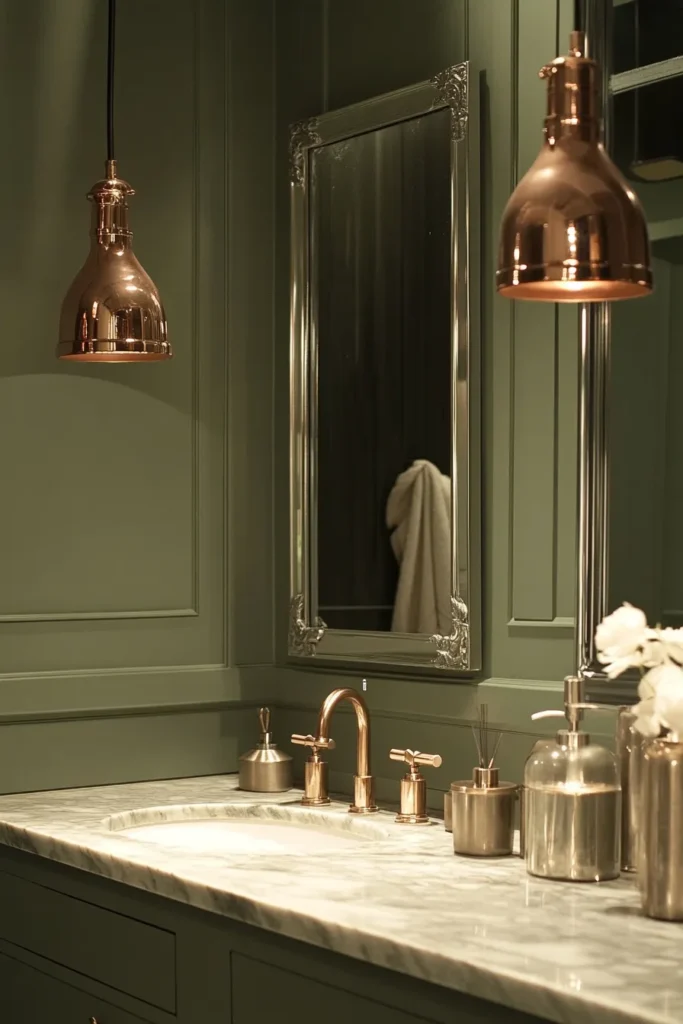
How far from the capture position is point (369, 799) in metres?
2.44

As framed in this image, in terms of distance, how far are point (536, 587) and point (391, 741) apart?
0.45 m

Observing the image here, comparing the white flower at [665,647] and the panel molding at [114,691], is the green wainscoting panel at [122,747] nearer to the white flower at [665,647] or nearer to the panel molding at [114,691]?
the panel molding at [114,691]

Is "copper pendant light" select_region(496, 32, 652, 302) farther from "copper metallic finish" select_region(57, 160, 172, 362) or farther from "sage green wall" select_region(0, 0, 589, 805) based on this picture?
"copper metallic finish" select_region(57, 160, 172, 362)

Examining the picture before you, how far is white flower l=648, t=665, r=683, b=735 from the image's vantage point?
164 centimetres

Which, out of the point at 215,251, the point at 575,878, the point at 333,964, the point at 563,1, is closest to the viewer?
the point at 333,964

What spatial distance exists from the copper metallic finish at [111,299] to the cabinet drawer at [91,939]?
846mm

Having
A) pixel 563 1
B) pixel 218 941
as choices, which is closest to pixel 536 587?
pixel 218 941

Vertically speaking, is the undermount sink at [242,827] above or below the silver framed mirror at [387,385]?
below

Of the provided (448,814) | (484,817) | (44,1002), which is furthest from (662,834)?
(44,1002)

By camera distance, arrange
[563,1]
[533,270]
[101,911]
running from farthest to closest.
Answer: [563,1] < [101,911] < [533,270]

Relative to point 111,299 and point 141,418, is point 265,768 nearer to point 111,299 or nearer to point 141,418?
point 141,418

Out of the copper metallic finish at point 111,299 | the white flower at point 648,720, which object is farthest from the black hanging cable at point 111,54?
the white flower at point 648,720

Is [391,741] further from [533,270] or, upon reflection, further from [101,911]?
[533,270]

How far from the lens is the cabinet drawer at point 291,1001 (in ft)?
5.44
